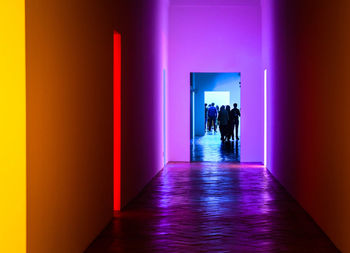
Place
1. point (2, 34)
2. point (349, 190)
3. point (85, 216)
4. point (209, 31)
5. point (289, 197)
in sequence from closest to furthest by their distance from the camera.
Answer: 1. point (2, 34)
2. point (349, 190)
3. point (85, 216)
4. point (289, 197)
5. point (209, 31)

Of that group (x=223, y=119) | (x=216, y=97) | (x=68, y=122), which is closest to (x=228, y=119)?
(x=223, y=119)

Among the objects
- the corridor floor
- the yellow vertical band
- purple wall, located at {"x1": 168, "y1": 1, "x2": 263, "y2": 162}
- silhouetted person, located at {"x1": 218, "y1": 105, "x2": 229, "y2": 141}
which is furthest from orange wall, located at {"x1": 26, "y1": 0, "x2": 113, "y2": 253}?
silhouetted person, located at {"x1": 218, "y1": 105, "x2": 229, "y2": 141}

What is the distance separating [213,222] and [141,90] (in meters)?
3.00

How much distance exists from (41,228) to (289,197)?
15.8ft

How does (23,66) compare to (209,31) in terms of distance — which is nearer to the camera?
(23,66)

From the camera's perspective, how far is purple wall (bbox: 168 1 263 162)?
488 inches

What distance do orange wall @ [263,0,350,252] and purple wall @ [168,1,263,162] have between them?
335cm

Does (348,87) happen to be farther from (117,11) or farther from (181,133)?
(181,133)

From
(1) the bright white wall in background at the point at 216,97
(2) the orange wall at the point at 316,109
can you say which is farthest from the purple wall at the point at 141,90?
(1) the bright white wall in background at the point at 216,97

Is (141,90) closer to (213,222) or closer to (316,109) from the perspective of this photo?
(213,222)

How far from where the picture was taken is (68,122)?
13.1ft

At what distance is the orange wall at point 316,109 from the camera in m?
4.36

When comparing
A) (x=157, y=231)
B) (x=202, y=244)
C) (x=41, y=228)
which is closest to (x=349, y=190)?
(x=202, y=244)

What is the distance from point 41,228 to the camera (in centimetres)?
330
